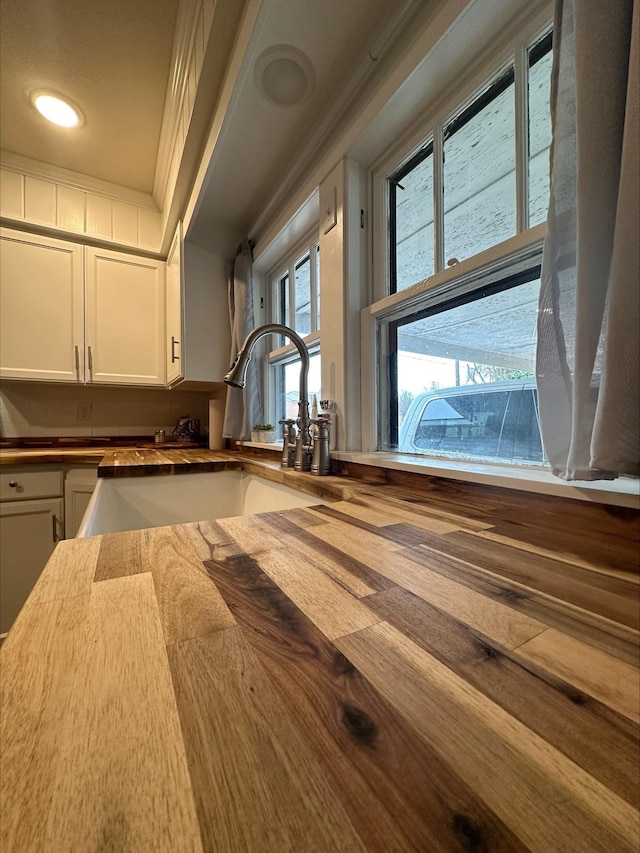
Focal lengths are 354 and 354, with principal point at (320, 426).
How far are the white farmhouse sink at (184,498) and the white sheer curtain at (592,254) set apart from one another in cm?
67

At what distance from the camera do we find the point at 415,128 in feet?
3.59

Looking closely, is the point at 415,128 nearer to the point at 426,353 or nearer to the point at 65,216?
the point at 426,353

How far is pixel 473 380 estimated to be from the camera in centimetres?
95

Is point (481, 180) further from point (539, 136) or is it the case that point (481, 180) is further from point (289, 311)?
point (289, 311)

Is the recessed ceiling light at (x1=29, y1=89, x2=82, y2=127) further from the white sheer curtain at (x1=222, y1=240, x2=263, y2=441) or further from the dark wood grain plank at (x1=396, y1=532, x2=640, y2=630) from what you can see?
the dark wood grain plank at (x1=396, y1=532, x2=640, y2=630)

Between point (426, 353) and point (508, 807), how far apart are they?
1.04 metres

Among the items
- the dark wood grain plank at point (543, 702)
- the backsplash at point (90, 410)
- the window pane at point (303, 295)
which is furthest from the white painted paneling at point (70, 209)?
the dark wood grain plank at point (543, 702)

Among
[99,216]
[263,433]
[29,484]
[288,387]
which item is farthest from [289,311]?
[29,484]

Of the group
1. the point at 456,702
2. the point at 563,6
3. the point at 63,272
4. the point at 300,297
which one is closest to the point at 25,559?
the point at 63,272

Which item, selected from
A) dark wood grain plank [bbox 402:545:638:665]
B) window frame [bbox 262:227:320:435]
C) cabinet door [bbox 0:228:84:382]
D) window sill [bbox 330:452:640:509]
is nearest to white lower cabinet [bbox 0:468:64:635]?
cabinet door [bbox 0:228:84:382]

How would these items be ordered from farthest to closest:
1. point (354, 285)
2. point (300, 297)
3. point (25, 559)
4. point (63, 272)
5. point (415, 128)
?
1. point (63, 272)
2. point (300, 297)
3. point (25, 559)
4. point (354, 285)
5. point (415, 128)

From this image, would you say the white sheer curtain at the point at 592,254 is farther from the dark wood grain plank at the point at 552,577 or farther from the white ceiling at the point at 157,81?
the white ceiling at the point at 157,81

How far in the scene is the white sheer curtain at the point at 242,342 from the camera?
1.96 m

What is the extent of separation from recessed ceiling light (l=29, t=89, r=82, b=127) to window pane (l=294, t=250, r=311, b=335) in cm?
125
